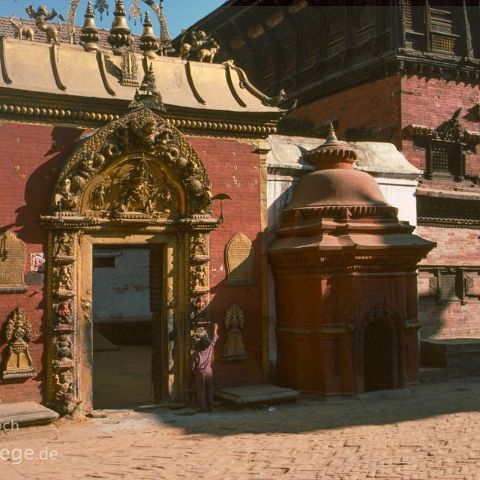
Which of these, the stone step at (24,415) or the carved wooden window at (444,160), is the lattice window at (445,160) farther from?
the stone step at (24,415)

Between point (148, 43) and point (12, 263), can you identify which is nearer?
point (12, 263)

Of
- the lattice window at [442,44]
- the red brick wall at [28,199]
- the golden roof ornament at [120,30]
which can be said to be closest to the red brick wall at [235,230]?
the golden roof ornament at [120,30]

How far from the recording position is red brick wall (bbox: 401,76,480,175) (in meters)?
17.9

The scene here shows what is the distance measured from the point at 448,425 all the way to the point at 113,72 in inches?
303

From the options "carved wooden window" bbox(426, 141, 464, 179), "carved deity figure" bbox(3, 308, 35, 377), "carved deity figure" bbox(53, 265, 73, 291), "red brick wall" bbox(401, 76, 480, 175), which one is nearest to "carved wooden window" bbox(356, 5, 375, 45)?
"red brick wall" bbox(401, 76, 480, 175)

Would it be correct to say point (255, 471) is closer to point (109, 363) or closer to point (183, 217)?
point (183, 217)

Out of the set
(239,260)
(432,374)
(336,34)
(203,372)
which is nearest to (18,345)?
(203,372)

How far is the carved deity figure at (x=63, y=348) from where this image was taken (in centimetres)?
1034

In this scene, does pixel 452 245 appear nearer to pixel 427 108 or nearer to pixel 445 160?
pixel 445 160

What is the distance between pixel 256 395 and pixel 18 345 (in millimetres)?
3817

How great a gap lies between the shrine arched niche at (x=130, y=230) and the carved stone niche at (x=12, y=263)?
0.42 m

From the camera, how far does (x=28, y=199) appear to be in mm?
10352

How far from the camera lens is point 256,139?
12219mm

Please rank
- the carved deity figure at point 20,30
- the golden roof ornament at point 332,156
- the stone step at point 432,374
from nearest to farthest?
the carved deity figure at point 20,30 → the golden roof ornament at point 332,156 → the stone step at point 432,374
